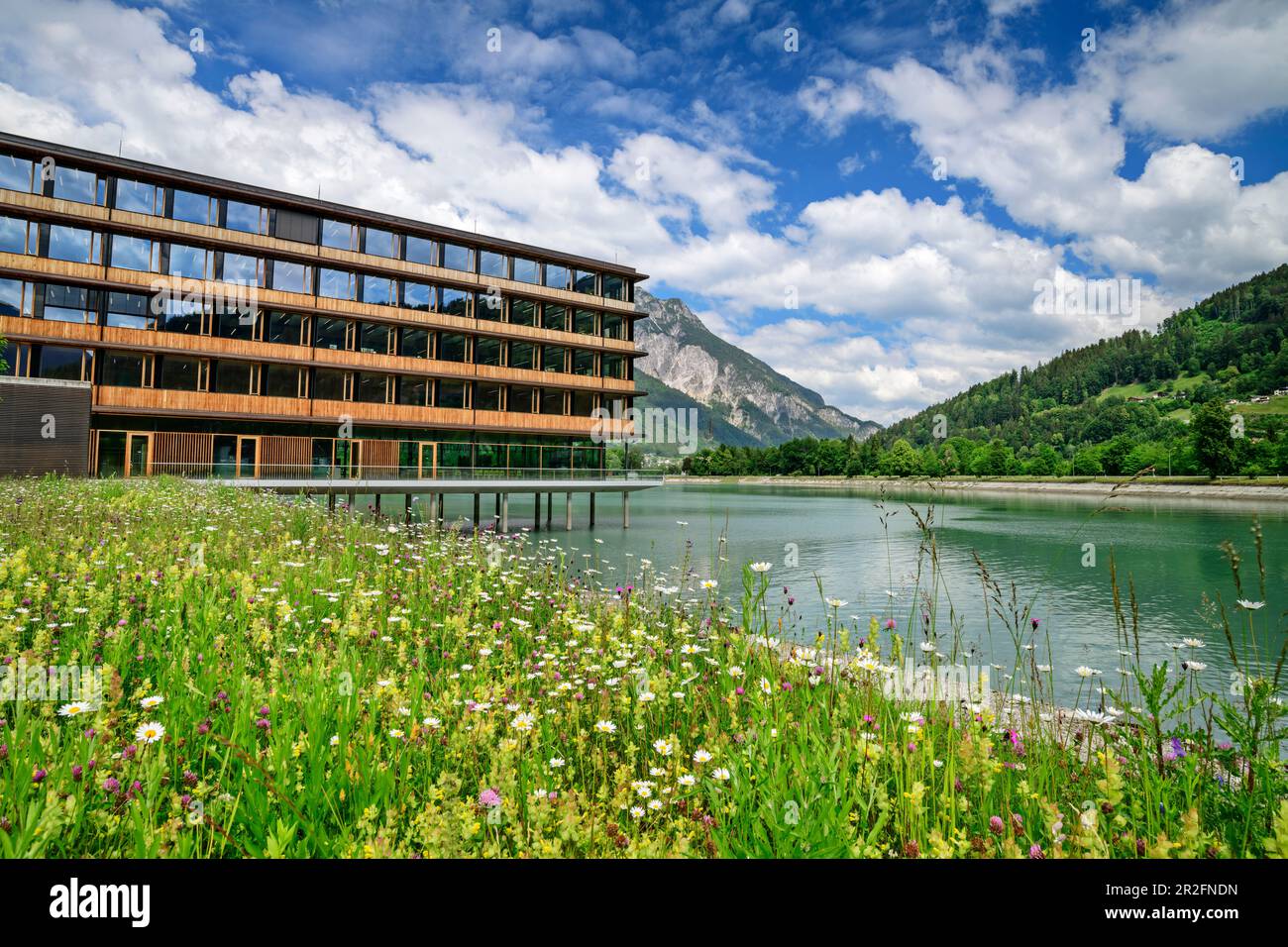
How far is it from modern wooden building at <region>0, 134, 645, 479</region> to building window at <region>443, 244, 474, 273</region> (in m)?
0.12

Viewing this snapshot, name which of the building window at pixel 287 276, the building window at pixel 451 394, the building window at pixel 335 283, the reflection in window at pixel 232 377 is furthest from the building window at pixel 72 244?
the building window at pixel 451 394

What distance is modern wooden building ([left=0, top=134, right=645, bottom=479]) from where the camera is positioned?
34.0 metres

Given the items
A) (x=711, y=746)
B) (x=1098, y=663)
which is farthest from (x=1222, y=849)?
(x=1098, y=663)

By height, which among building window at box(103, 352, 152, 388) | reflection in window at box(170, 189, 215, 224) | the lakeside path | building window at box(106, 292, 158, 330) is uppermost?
reflection in window at box(170, 189, 215, 224)

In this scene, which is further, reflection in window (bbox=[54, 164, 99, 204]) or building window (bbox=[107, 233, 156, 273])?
building window (bbox=[107, 233, 156, 273])

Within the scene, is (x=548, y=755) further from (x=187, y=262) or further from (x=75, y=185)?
(x=75, y=185)

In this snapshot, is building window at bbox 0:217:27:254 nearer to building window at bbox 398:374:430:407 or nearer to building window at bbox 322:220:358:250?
building window at bbox 322:220:358:250

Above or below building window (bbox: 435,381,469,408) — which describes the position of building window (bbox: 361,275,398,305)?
above

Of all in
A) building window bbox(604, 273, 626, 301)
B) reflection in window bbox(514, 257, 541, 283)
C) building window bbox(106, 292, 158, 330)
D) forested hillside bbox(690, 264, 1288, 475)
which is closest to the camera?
building window bbox(106, 292, 158, 330)

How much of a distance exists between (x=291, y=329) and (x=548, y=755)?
42.5 meters

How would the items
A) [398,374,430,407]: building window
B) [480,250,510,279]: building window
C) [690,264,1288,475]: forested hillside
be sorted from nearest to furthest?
[398,374,430,407]: building window < [480,250,510,279]: building window < [690,264,1288,475]: forested hillside

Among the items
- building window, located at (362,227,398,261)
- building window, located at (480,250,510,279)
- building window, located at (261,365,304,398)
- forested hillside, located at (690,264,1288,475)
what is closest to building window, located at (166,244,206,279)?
building window, located at (261,365,304,398)

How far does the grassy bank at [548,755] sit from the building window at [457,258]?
135 feet
